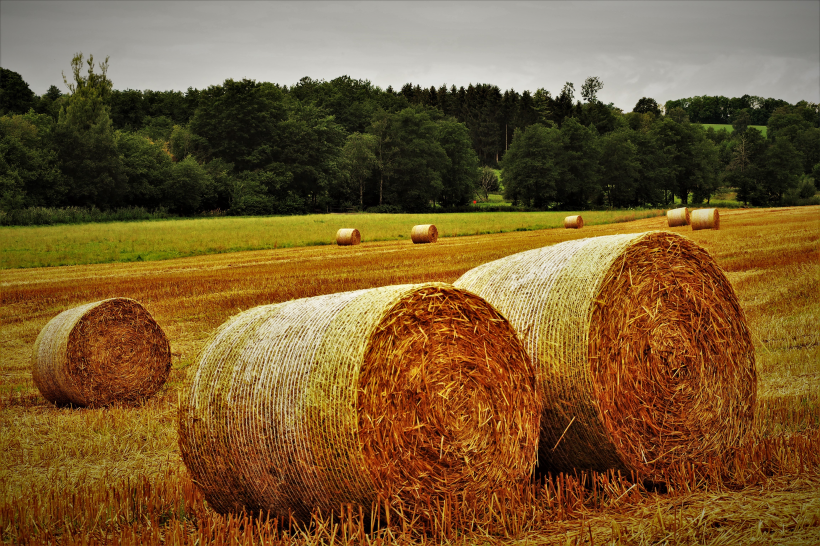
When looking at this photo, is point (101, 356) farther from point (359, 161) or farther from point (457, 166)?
point (457, 166)

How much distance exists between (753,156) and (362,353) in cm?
8415

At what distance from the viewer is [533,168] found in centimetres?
8300

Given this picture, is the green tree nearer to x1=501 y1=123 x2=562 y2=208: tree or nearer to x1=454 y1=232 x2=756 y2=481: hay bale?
x1=454 y1=232 x2=756 y2=481: hay bale

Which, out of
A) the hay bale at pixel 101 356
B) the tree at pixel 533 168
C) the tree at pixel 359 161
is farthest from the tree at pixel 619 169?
the hay bale at pixel 101 356

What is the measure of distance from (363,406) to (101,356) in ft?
19.7

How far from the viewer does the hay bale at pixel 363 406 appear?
413 centimetres

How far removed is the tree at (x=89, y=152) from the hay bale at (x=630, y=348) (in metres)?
40.1

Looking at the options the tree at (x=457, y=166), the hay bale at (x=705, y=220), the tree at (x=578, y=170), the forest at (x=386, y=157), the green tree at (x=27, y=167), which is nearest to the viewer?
the hay bale at (x=705, y=220)

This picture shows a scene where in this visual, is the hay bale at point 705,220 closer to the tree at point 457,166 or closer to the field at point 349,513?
the field at point 349,513

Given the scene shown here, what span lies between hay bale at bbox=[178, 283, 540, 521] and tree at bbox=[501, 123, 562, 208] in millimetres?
78769

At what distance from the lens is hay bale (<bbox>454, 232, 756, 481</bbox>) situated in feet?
16.9

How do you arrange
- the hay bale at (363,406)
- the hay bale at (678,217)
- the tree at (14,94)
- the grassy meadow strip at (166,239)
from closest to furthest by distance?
the hay bale at (363,406) → the grassy meadow strip at (166,239) → the hay bale at (678,217) → the tree at (14,94)

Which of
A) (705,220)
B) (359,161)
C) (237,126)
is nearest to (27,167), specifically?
(705,220)

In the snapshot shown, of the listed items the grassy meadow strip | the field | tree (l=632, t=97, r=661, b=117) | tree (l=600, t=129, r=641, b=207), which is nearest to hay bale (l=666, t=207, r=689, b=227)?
the grassy meadow strip
